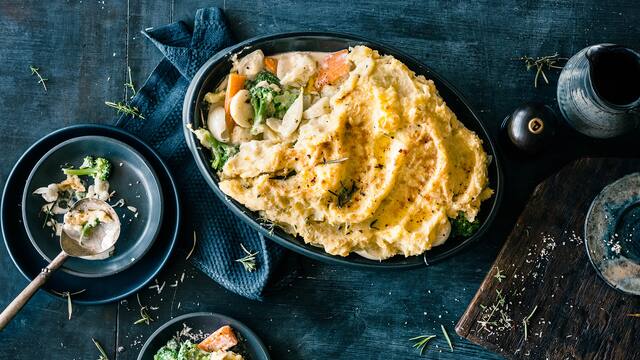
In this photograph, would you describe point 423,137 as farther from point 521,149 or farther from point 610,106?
point 610,106

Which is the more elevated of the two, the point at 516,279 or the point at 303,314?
the point at 516,279

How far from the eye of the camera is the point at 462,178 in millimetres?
3098

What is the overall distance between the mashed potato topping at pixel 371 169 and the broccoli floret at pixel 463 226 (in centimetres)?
5

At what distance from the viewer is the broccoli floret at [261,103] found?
10.3 ft

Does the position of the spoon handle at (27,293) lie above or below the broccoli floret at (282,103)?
below

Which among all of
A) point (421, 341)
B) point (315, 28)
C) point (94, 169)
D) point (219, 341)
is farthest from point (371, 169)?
point (94, 169)

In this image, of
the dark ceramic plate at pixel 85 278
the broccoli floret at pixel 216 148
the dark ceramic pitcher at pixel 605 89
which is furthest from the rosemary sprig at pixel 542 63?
the dark ceramic plate at pixel 85 278

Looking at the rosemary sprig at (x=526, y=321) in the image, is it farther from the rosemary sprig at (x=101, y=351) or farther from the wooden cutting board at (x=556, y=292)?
the rosemary sprig at (x=101, y=351)

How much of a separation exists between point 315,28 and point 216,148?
1.05 metres

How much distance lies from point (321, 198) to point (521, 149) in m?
1.16

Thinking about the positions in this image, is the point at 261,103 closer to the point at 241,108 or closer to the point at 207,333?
the point at 241,108

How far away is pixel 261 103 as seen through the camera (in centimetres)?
312

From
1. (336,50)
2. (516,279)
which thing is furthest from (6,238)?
(516,279)

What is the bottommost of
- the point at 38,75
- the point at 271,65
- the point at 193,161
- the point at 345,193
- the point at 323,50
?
the point at 193,161
